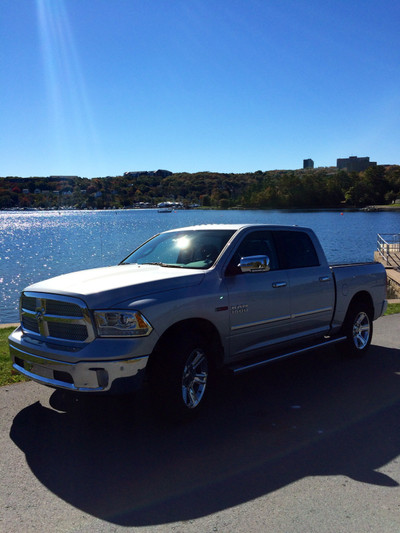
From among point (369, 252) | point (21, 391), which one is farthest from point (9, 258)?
point (21, 391)

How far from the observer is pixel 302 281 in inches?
243

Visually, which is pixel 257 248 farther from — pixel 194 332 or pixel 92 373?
pixel 92 373

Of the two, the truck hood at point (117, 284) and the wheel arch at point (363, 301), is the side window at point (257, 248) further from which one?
the wheel arch at point (363, 301)

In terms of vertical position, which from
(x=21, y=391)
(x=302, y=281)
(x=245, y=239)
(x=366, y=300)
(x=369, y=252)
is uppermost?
(x=245, y=239)

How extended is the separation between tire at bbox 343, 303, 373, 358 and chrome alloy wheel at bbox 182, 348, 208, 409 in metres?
2.91

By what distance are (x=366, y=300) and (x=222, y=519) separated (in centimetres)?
499

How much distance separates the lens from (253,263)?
513cm

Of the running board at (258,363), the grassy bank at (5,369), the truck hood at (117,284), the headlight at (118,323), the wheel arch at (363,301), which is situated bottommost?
the grassy bank at (5,369)

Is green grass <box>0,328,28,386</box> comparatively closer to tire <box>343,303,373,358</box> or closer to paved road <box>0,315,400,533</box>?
paved road <box>0,315,400,533</box>

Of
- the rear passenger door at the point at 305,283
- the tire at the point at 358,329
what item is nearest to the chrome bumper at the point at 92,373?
the rear passenger door at the point at 305,283

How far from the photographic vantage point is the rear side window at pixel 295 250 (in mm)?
6218

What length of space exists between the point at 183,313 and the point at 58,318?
1115 mm

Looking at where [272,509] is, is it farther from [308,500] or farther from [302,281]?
[302,281]

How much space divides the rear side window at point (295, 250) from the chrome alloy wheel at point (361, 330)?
4.17ft
